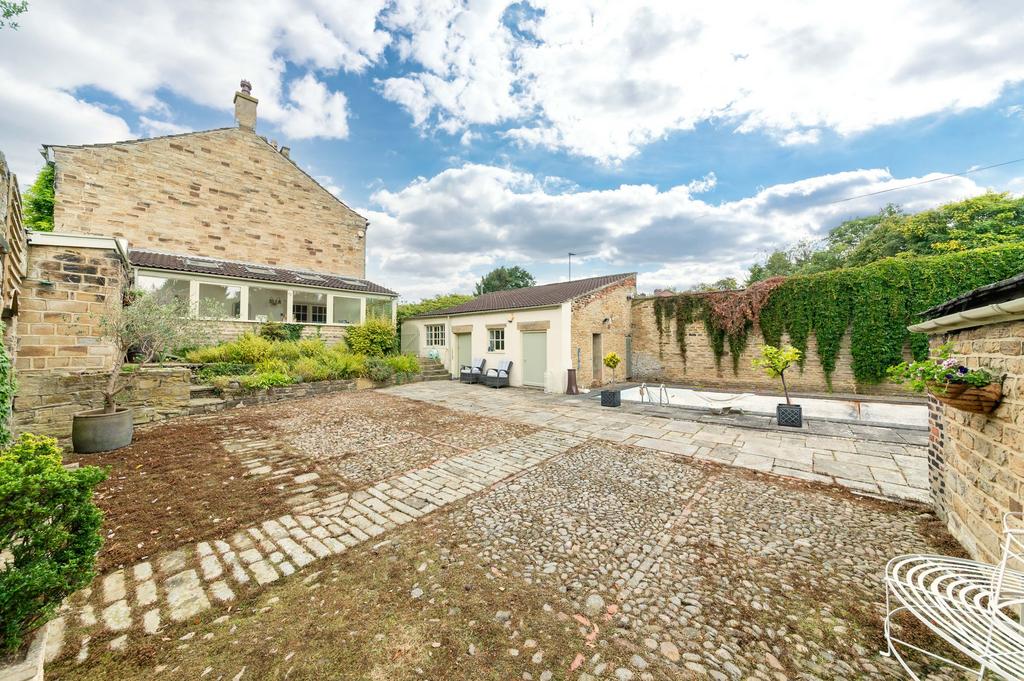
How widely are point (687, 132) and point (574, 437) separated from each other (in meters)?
11.4

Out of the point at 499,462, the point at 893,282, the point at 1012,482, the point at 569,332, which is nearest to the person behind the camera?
the point at 1012,482

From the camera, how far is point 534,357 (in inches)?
465

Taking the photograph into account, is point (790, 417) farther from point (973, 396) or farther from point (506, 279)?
point (506, 279)

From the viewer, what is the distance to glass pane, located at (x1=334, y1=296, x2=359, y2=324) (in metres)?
14.9

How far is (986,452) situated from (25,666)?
5479 millimetres

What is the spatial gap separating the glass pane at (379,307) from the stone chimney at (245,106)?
9854 millimetres

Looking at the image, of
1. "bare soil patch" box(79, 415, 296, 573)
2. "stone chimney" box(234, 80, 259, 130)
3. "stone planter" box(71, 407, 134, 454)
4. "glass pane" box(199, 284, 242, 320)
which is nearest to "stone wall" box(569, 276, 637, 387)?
"bare soil patch" box(79, 415, 296, 573)

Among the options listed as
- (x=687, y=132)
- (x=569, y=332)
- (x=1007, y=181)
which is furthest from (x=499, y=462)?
(x=1007, y=181)

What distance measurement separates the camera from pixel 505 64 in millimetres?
9445

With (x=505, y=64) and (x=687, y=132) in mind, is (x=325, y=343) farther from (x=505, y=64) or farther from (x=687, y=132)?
(x=687, y=132)

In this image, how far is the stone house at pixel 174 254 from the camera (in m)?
5.68

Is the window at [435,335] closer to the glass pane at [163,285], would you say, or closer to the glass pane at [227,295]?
the glass pane at [227,295]

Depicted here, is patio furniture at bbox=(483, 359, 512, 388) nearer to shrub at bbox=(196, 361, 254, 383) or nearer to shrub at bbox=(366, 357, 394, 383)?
shrub at bbox=(366, 357, 394, 383)

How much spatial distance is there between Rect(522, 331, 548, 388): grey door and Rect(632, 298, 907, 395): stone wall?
534cm
